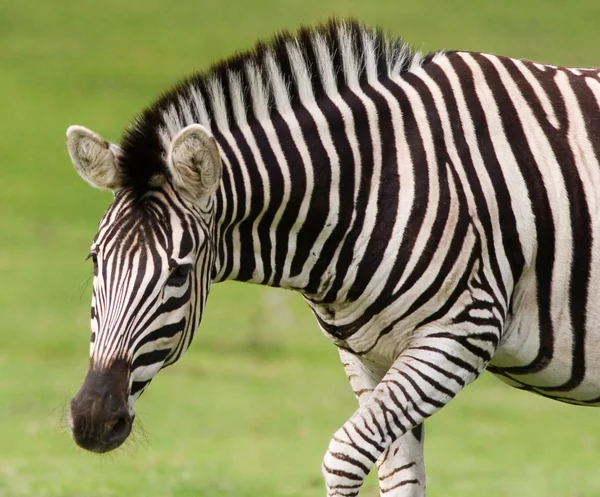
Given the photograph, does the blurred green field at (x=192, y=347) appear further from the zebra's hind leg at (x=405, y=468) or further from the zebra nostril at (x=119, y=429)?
the zebra's hind leg at (x=405, y=468)

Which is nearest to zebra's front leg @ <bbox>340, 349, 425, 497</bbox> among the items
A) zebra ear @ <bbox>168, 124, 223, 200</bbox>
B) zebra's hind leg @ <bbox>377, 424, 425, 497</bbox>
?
zebra's hind leg @ <bbox>377, 424, 425, 497</bbox>

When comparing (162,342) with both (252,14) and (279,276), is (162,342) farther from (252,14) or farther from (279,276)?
(252,14)

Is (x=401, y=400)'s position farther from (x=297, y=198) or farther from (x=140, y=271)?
(x=140, y=271)

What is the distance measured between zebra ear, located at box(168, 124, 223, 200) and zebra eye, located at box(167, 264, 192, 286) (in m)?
0.34

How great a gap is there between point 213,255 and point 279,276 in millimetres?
466

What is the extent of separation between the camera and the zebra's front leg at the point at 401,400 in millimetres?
5832

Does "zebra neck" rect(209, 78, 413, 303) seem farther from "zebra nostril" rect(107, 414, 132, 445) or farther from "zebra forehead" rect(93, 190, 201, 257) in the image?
"zebra nostril" rect(107, 414, 132, 445)

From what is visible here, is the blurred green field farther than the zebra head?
Yes

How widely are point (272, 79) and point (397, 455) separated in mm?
2241

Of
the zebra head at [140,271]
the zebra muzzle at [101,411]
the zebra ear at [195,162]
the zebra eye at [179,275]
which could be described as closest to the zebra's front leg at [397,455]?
the zebra head at [140,271]

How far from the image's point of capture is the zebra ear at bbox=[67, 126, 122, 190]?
5.60 m

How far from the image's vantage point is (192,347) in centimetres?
2442

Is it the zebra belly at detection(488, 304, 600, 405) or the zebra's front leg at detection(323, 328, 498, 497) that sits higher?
the zebra belly at detection(488, 304, 600, 405)

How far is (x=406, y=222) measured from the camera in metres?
5.93
